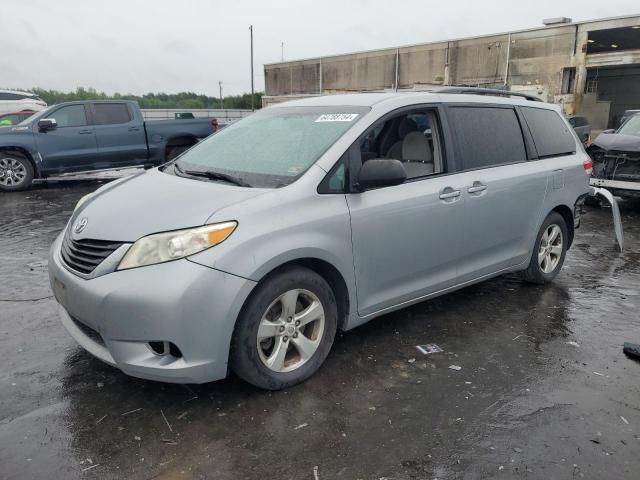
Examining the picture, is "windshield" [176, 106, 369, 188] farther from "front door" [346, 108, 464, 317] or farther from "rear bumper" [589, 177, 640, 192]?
"rear bumper" [589, 177, 640, 192]

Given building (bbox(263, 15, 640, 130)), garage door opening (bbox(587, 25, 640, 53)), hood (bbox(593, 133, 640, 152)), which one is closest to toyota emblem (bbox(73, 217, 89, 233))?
hood (bbox(593, 133, 640, 152))

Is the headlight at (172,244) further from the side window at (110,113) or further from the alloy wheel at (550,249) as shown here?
the side window at (110,113)

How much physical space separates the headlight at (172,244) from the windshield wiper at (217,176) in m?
0.54

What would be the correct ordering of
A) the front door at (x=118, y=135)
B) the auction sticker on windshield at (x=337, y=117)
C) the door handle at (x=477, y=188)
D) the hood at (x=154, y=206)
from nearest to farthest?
the hood at (x=154, y=206)
the auction sticker on windshield at (x=337, y=117)
the door handle at (x=477, y=188)
the front door at (x=118, y=135)

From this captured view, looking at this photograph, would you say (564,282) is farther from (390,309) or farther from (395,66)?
(395,66)

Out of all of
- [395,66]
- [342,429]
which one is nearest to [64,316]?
[342,429]

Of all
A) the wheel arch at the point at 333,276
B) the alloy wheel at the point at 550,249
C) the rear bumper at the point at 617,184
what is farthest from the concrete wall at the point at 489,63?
the wheel arch at the point at 333,276

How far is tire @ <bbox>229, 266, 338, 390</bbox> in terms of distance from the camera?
116 inches

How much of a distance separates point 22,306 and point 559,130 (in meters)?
5.30

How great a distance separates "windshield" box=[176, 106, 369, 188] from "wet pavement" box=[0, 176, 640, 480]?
134 centimetres

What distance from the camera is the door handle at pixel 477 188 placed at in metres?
4.11

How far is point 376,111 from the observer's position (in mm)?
3678

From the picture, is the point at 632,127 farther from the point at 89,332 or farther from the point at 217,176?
the point at 89,332

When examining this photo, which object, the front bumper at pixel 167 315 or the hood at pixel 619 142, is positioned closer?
the front bumper at pixel 167 315
